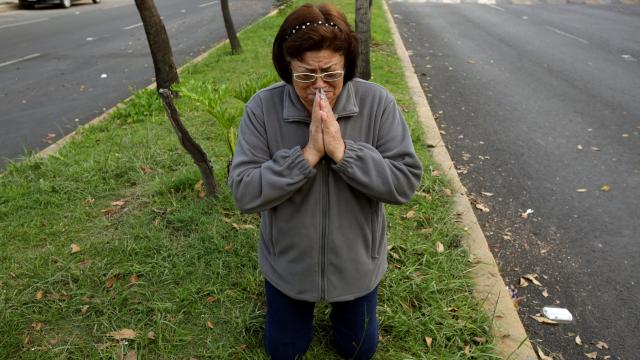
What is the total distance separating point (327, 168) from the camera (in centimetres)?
197

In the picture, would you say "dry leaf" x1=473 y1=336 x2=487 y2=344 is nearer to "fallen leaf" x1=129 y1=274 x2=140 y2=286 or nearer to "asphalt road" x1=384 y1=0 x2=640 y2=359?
"asphalt road" x1=384 y1=0 x2=640 y2=359

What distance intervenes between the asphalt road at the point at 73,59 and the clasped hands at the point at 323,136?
4.66 meters

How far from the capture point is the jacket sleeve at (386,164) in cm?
184

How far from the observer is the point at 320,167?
1.96m

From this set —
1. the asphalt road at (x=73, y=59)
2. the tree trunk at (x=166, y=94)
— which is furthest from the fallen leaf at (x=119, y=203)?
the asphalt road at (x=73, y=59)

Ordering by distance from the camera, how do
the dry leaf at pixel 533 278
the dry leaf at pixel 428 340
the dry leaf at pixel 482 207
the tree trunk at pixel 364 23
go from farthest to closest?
1. the tree trunk at pixel 364 23
2. the dry leaf at pixel 482 207
3. the dry leaf at pixel 533 278
4. the dry leaf at pixel 428 340

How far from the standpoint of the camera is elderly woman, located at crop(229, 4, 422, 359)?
1830 mm

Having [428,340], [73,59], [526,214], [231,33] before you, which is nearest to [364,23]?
[526,214]

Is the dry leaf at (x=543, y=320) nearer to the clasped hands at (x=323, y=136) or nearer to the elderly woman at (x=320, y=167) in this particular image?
the elderly woman at (x=320, y=167)

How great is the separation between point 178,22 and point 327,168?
14.5 m

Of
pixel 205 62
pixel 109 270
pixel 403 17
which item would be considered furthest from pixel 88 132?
pixel 403 17

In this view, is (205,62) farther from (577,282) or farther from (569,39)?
(569,39)

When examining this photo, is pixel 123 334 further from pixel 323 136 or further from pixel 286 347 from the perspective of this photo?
pixel 323 136

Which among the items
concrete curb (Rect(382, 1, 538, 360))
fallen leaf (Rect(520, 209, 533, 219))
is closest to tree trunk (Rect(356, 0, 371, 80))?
concrete curb (Rect(382, 1, 538, 360))
